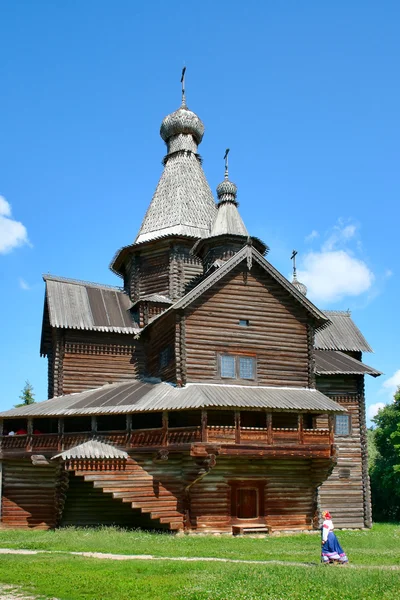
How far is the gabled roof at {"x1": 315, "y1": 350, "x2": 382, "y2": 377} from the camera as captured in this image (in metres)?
30.8

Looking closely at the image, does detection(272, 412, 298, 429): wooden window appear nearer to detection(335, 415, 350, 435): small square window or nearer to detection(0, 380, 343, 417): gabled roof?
detection(0, 380, 343, 417): gabled roof

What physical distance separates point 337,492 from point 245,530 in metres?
8.40

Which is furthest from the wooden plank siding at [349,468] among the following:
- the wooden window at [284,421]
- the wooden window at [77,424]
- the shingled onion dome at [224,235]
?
the wooden window at [77,424]

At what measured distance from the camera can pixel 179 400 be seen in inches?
934

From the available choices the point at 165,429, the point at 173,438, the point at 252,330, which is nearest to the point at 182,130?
the point at 252,330

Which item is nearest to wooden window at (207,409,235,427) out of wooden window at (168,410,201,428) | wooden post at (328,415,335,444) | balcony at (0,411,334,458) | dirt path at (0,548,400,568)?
wooden window at (168,410,201,428)

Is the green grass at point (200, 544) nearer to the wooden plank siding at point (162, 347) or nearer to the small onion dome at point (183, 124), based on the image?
the wooden plank siding at point (162, 347)

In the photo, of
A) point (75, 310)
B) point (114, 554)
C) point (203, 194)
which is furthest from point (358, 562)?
point (203, 194)

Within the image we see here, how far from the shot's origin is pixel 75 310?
30.7 metres

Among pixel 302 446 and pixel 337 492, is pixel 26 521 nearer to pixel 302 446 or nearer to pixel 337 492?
pixel 302 446

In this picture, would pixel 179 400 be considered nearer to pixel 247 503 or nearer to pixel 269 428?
pixel 269 428

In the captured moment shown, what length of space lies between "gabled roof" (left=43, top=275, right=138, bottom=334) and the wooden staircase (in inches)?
310

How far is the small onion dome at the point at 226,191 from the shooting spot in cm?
3294

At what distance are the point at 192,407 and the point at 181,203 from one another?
49.3ft
